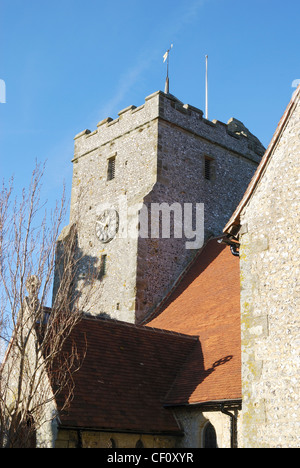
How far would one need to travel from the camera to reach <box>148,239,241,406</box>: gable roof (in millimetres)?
12219

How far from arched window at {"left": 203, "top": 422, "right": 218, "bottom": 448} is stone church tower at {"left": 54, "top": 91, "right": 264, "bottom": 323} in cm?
586

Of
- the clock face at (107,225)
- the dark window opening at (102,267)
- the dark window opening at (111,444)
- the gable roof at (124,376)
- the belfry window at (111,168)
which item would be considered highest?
the belfry window at (111,168)

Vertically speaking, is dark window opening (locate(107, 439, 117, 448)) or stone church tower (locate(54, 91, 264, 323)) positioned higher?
stone church tower (locate(54, 91, 264, 323))

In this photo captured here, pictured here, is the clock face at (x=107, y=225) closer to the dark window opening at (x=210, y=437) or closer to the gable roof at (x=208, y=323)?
the gable roof at (x=208, y=323)

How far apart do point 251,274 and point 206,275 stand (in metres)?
7.81

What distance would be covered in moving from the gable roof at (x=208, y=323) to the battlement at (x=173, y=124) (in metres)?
4.67

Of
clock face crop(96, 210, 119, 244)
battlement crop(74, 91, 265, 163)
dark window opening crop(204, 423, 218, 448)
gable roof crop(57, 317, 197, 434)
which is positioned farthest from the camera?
battlement crop(74, 91, 265, 163)

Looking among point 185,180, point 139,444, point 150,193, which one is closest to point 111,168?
point 185,180

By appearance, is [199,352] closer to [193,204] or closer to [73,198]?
[193,204]

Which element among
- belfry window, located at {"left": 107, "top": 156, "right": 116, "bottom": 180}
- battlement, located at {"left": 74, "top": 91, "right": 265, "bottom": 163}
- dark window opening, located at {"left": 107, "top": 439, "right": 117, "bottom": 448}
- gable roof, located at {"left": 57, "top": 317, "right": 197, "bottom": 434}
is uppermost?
battlement, located at {"left": 74, "top": 91, "right": 265, "bottom": 163}

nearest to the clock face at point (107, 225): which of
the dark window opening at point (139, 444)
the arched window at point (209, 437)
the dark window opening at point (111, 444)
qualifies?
the arched window at point (209, 437)

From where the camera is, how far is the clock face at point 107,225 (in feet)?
64.8

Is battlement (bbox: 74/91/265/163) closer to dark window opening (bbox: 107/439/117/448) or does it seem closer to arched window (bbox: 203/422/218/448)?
arched window (bbox: 203/422/218/448)

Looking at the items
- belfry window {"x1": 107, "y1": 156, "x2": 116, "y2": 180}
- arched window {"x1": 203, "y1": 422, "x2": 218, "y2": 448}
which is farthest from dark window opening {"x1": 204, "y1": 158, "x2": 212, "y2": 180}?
arched window {"x1": 203, "y1": 422, "x2": 218, "y2": 448}
